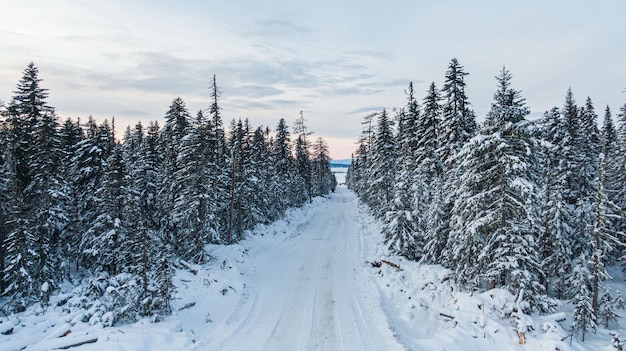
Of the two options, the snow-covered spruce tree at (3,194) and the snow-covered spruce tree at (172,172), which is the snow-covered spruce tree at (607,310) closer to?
the snow-covered spruce tree at (172,172)

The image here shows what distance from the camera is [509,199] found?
15.3 metres

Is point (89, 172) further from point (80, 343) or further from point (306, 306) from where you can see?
point (306, 306)

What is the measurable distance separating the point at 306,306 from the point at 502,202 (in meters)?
10.5

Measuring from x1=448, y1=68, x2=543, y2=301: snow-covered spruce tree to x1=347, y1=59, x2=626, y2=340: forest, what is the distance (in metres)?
0.05

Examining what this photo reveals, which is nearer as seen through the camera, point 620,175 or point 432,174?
point 432,174

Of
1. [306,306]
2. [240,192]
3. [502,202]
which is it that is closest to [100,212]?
[240,192]

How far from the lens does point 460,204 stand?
17250 millimetres

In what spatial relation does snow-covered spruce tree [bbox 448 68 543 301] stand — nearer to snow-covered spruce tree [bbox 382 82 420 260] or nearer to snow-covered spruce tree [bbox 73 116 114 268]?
snow-covered spruce tree [bbox 382 82 420 260]

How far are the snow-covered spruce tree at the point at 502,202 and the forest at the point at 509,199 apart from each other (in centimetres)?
5

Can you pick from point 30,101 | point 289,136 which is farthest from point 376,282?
point 289,136

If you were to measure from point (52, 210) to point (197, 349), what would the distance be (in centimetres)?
1342

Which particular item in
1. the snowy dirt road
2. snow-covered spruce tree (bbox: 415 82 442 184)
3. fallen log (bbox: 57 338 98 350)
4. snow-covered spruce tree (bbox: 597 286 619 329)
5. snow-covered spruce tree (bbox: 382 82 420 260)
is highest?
snow-covered spruce tree (bbox: 415 82 442 184)

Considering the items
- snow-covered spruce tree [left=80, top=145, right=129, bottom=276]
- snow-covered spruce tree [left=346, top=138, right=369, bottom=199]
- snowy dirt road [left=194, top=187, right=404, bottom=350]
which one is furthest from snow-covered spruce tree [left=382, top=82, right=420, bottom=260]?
snow-covered spruce tree [left=346, top=138, right=369, bottom=199]

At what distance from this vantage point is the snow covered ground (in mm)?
12555
